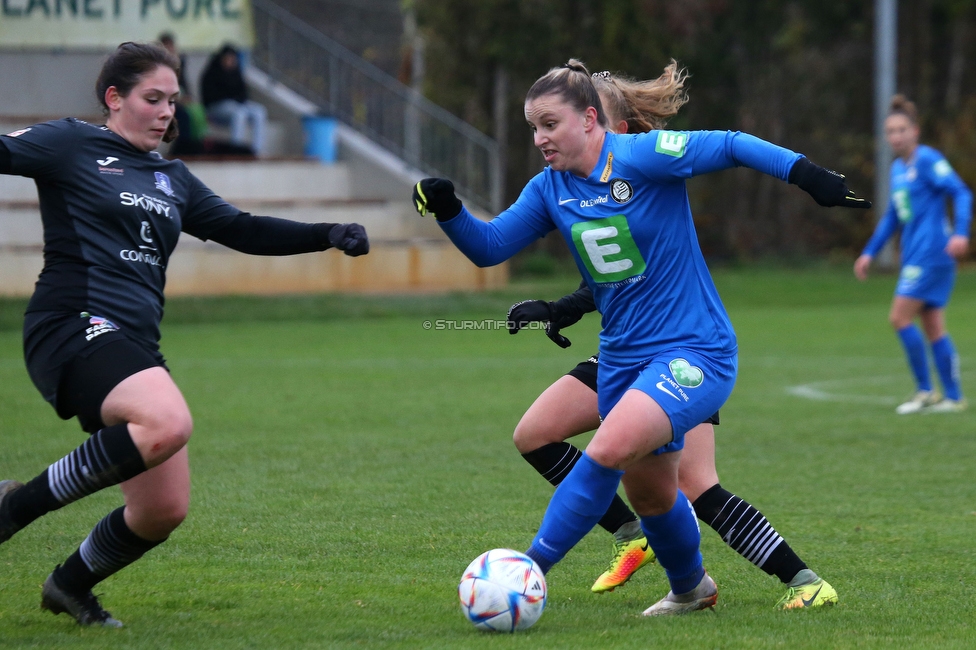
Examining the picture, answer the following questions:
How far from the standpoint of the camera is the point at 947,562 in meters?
5.44

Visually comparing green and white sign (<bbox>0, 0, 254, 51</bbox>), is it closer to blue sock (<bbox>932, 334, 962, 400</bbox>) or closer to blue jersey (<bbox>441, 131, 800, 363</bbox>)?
blue sock (<bbox>932, 334, 962, 400</bbox>)

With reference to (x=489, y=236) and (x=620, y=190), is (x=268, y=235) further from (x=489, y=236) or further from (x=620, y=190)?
(x=620, y=190)

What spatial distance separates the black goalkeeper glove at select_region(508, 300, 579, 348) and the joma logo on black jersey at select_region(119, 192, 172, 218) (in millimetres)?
1202

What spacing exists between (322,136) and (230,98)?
1.82m

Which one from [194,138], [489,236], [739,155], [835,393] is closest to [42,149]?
[489,236]

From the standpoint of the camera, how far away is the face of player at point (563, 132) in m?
4.38

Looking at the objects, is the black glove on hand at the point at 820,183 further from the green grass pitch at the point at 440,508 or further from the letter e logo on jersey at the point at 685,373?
the green grass pitch at the point at 440,508

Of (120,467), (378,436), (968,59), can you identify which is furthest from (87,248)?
(968,59)

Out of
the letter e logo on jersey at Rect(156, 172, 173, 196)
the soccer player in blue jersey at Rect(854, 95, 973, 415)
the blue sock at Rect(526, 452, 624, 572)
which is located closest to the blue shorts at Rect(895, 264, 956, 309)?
the soccer player in blue jersey at Rect(854, 95, 973, 415)

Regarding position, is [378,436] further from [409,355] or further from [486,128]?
[486,128]

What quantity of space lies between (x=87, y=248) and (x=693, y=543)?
7.41 feet

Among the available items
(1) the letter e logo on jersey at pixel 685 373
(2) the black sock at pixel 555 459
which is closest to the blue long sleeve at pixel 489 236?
(1) the letter e logo on jersey at pixel 685 373

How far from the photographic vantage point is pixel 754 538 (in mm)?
4707

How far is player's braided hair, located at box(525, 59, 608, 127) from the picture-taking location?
4.39 meters
